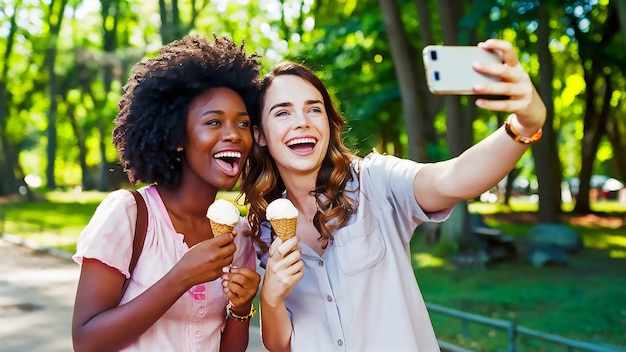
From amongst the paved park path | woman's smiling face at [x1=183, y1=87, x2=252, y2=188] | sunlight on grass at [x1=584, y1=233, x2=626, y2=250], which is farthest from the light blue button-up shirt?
sunlight on grass at [x1=584, y1=233, x2=626, y2=250]

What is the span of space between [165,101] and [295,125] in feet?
1.95

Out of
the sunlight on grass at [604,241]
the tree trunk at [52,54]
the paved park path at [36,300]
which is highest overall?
the tree trunk at [52,54]

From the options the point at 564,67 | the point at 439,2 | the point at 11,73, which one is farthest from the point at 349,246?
the point at 11,73

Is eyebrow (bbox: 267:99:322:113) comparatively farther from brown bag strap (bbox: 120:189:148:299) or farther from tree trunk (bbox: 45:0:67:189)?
tree trunk (bbox: 45:0:67:189)

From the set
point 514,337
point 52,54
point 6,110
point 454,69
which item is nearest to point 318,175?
point 454,69

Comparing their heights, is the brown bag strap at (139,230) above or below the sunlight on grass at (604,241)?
above

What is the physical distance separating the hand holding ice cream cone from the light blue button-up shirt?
0.35 metres

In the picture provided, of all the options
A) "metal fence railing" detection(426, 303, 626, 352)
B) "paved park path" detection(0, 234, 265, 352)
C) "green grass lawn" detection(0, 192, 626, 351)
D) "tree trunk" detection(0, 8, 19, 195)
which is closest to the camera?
"metal fence railing" detection(426, 303, 626, 352)

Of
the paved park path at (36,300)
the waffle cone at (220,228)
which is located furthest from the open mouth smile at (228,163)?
the paved park path at (36,300)

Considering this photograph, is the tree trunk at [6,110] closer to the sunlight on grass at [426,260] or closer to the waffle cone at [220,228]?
the sunlight on grass at [426,260]

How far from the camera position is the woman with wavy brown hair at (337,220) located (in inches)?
101

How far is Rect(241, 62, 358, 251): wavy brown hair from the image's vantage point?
2.85m

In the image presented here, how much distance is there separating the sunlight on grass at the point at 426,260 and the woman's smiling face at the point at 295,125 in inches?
472

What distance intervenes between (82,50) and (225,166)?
26.9 m
